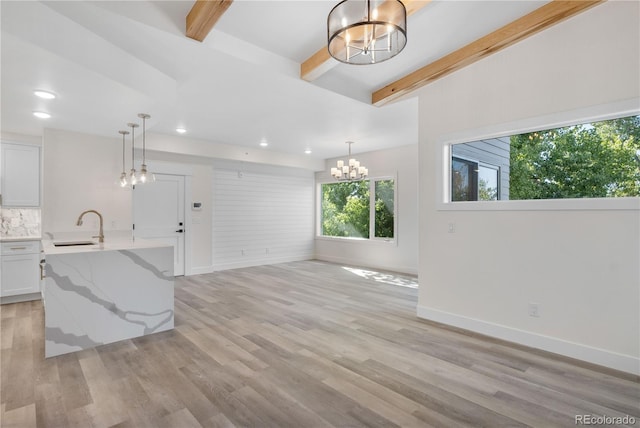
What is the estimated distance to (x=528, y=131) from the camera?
321 centimetres

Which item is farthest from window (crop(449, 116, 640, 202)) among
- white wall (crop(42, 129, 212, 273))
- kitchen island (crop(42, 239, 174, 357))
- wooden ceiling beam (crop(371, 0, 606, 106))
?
white wall (crop(42, 129, 212, 273))

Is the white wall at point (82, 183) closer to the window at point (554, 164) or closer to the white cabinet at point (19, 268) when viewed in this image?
the white cabinet at point (19, 268)

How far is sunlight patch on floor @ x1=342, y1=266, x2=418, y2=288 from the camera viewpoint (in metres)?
5.86

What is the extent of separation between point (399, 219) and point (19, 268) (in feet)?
21.8

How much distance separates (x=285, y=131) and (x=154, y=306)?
3.58 m

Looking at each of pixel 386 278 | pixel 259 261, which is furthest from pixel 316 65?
pixel 259 261

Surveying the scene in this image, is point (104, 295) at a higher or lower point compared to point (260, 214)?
lower

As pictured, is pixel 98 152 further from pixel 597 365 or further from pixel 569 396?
pixel 597 365

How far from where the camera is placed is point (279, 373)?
2580mm

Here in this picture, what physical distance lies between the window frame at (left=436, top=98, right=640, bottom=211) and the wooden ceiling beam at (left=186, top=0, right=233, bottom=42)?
2.70 m

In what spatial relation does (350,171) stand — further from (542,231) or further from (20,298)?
(20,298)

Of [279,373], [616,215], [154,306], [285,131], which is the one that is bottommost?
[279,373]

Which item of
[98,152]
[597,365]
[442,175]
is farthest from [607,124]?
[98,152]

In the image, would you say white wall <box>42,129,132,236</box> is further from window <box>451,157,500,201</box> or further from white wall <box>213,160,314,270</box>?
window <box>451,157,500,201</box>
